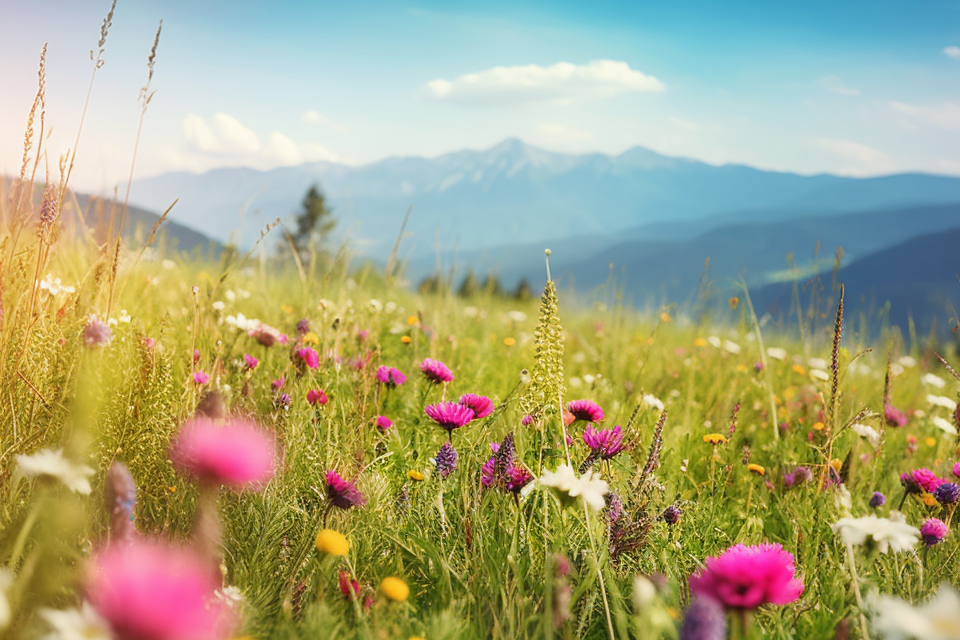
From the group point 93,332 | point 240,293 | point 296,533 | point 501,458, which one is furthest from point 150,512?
point 240,293

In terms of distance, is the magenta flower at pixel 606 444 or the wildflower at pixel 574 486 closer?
the wildflower at pixel 574 486

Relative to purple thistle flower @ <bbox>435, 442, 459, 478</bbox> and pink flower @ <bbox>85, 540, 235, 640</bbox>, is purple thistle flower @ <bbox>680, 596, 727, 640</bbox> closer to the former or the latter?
pink flower @ <bbox>85, 540, 235, 640</bbox>

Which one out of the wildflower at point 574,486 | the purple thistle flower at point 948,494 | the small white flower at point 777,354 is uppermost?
the small white flower at point 777,354

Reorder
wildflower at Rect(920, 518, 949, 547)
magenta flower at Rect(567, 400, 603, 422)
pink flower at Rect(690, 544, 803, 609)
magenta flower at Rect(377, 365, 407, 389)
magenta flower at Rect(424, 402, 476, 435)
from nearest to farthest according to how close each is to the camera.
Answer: pink flower at Rect(690, 544, 803, 609), wildflower at Rect(920, 518, 949, 547), magenta flower at Rect(424, 402, 476, 435), magenta flower at Rect(567, 400, 603, 422), magenta flower at Rect(377, 365, 407, 389)

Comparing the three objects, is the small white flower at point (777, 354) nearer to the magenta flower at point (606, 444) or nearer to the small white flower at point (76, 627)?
the magenta flower at point (606, 444)

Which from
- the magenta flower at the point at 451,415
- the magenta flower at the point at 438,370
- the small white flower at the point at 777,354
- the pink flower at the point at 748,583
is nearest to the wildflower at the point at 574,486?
the pink flower at the point at 748,583

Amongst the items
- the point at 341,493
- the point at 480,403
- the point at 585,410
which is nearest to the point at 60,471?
the point at 341,493

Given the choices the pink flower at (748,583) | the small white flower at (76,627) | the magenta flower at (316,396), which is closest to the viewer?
the small white flower at (76,627)

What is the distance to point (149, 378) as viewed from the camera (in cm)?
160

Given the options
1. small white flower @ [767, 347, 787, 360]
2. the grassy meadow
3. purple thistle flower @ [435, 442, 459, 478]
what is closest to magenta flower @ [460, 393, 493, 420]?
the grassy meadow

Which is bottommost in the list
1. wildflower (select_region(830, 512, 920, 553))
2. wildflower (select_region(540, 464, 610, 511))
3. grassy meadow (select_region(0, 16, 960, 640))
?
grassy meadow (select_region(0, 16, 960, 640))

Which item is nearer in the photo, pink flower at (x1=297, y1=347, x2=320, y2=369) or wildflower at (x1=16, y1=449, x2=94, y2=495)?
wildflower at (x1=16, y1=449, x2=94, y2=495)

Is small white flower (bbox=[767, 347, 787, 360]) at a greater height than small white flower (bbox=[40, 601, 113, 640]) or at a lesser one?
greater

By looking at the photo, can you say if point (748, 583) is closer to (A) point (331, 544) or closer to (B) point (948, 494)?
(A) point (331, 544)
